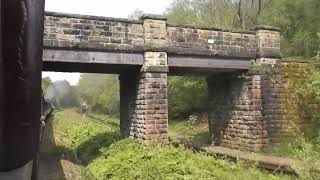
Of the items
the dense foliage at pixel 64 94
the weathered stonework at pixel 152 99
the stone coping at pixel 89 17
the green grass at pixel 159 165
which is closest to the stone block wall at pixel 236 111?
the green grass at pixel 159 165

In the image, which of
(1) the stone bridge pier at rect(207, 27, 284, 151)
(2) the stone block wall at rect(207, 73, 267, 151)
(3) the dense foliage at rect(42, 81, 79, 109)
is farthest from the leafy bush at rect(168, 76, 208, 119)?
(3) the dense foliage at rect(42, 81, 79, 109)

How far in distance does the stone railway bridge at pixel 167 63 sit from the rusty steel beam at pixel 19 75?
1099 centimetres

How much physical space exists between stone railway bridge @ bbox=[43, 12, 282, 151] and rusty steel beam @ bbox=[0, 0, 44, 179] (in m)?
11.0

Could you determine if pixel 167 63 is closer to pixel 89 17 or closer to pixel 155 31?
pixel 155 31

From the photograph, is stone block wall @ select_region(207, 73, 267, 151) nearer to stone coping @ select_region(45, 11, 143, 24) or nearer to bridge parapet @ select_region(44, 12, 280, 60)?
bridge parapet @ select_region(44, 12, 280, 60)

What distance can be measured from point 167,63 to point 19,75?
479 inches

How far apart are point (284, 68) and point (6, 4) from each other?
1462cm

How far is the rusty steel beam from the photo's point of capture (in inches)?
28.4

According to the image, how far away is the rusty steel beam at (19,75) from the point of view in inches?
28.4

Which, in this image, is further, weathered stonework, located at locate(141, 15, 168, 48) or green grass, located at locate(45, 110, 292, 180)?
weathered stonework, located at locate(141, 15, 168, 48)

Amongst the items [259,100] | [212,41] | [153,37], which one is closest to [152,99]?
[153,37]

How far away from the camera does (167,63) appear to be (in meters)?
12.9

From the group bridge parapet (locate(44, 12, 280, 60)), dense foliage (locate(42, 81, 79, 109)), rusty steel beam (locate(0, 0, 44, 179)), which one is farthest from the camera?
dense foliage (locate(42, 81, 79, 109))

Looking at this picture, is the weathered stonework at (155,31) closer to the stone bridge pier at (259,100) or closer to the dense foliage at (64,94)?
the stone bridge pier at (259,100)
